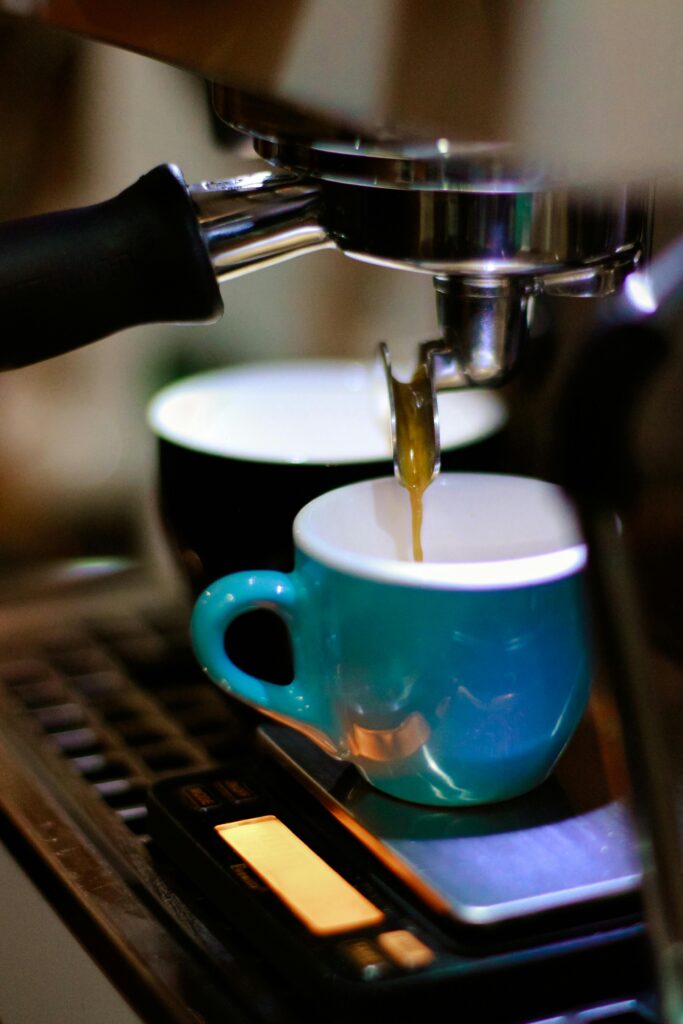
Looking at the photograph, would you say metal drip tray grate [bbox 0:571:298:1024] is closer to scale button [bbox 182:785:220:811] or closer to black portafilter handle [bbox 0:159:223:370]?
scale button [bbox 182:785:220:811]

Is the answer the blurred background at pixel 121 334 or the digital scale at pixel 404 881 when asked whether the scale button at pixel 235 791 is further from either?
the blurred background at pixel 121 334

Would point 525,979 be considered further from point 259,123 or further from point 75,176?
point 75,176

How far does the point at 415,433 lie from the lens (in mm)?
394

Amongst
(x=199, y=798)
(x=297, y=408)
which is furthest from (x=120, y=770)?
(x=297, y=408)

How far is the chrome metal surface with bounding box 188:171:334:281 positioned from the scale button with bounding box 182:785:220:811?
0.16m

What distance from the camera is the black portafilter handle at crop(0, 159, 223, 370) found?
333mm

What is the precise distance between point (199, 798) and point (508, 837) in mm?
95

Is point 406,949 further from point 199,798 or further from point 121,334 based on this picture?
point 121,334

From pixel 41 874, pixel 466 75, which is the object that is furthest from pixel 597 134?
pixel 41 874

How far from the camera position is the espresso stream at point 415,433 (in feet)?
1.25

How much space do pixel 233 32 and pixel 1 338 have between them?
0.10 m

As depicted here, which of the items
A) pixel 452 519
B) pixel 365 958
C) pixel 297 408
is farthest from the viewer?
pixel 297 408

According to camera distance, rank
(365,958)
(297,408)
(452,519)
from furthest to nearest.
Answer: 1. (297,408)
2. (452,519)
3. (365,958)

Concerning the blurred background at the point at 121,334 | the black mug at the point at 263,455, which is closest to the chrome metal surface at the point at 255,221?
the black mug at the point at 263,455
